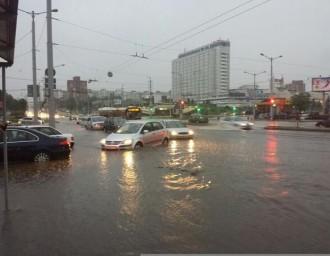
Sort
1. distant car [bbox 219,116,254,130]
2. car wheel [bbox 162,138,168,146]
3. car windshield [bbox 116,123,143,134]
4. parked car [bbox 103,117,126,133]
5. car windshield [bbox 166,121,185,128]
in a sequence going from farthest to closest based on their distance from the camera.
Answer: distant car [bbox 219,116,254,130] < parked car [bbox 103,117,126,133] < car windshield [bbox 166,121,185,128] < car wheel [bbox 162,138,168,146] < car windshield [bbox 116,123,143,134]

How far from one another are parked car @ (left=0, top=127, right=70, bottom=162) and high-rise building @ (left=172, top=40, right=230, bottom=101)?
62.2 metres

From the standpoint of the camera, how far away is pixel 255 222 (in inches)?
317

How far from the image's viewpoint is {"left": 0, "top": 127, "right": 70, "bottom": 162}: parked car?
17719 millimetres

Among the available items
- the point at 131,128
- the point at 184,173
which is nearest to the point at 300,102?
the point at 131,128

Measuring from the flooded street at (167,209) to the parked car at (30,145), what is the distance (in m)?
1.29

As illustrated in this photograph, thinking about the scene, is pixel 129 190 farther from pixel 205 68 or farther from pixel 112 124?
pixel 205 68

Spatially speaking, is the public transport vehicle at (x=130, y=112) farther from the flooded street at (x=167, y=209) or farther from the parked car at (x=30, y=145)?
the flooded street at (x=167, y=209)

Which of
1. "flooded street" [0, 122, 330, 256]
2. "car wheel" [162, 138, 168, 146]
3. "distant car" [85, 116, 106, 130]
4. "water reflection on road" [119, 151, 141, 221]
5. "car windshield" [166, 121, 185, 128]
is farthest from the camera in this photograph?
"distant car" [85, 116, 106, 130]

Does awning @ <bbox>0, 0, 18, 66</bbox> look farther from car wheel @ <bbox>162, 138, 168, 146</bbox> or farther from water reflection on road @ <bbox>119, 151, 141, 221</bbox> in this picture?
car wheel @ <bbox>162, 138, 168, 146</bbox>

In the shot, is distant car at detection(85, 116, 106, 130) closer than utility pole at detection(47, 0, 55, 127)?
No

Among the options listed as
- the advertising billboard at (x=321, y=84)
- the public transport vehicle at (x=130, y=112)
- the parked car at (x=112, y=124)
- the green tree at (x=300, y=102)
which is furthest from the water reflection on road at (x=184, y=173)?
the green tree at (x=300, y=102)

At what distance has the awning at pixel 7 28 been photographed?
723 cm

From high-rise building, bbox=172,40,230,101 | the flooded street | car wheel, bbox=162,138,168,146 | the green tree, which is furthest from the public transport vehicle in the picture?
the flooded street

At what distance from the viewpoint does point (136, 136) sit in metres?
24.1
